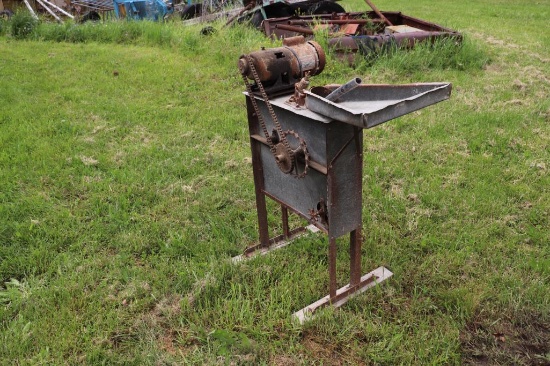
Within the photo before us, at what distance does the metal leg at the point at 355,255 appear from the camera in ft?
9.28

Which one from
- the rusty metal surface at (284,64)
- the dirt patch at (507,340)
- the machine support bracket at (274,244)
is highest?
the rusty metal surface at (284,64)

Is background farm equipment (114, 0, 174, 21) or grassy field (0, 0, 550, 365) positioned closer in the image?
grassy field (0, 0, 550, 365)

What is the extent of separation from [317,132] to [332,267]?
2.59 ft

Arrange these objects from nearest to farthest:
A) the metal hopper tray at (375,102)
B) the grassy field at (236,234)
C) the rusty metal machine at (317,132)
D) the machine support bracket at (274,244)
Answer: the metal hopper tray at (375,102), the rusty metal machine at (317,132), the grassy field at (236,234), the machine support bracket at (274,244)

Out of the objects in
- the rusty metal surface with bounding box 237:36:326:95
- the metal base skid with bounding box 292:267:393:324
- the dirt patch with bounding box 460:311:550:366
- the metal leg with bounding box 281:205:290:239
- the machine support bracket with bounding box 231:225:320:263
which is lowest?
the dirt patch with bounding box 460:311:550:366

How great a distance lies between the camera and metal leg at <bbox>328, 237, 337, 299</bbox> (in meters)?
2.73

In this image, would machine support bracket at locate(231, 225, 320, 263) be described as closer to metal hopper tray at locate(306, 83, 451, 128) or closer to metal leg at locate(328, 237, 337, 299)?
metal leg at locate(328, 237, 337, 299)

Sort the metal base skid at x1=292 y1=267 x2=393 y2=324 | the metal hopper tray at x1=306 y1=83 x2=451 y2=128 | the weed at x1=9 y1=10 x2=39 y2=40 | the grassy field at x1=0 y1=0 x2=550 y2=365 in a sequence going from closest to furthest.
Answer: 1. the metal hopper tray at x1=306 y1=83 x2=451 y2=128
2. the grassy field at x1=0 y1=0 x2=550 y2=365
3. the metal base skid at x1=292 y1=267 x2=393 y2=324
4. the weed at x1=9 y1=10 x2=39 y2=40

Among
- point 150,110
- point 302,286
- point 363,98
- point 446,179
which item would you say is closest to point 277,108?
point 363,98

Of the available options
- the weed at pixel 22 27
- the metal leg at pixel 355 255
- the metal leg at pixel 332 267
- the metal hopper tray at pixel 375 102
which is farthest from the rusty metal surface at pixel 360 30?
A: the weed at pixel 22 27

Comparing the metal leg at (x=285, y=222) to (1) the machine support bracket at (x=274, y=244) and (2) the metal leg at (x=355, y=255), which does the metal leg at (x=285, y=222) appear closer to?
(1) the machine support bracket at (x=274, y=244)

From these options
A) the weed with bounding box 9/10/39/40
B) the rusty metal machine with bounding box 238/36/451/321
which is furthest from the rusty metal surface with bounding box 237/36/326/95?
the weed with bounding box 9/10/39/40

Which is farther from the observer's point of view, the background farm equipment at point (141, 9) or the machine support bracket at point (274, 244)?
the background farm equipment at point (141, 9)

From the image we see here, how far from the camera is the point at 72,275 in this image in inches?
124
